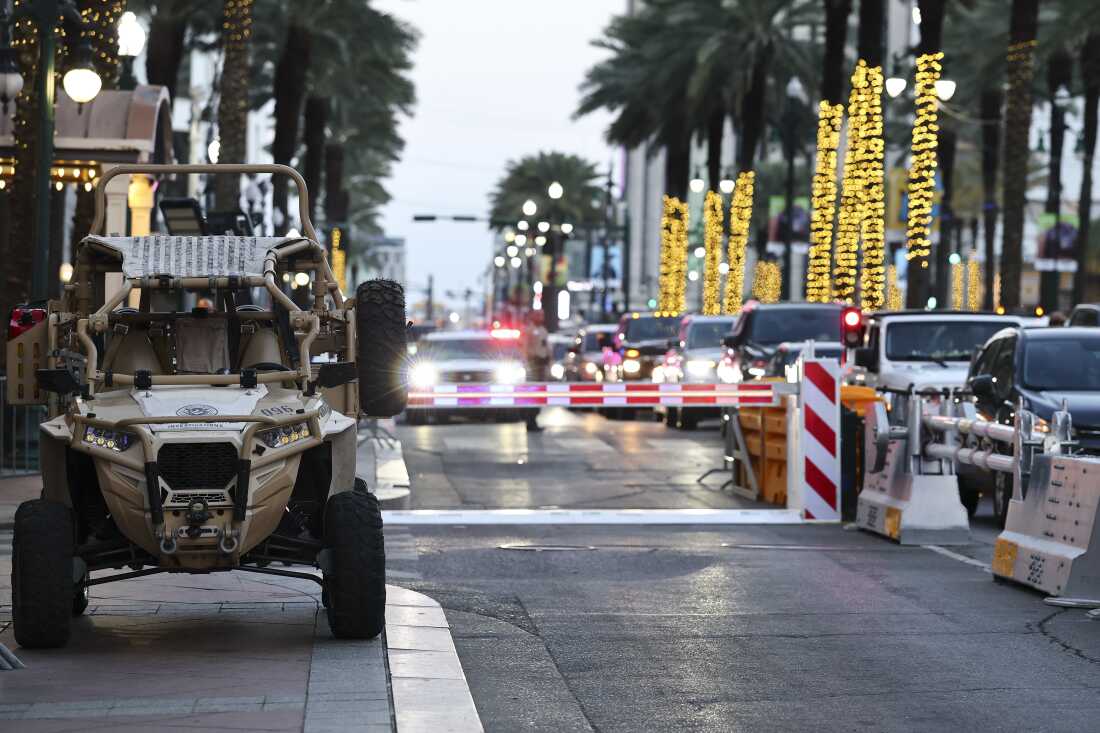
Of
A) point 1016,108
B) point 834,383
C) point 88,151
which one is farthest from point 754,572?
point 1016,108

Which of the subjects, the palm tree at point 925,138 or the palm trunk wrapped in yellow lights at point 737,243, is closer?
the palm tree at point 925,138

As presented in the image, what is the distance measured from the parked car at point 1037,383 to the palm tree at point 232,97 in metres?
22.0

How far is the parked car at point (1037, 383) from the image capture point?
16.8m

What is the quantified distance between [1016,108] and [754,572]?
1148 inches

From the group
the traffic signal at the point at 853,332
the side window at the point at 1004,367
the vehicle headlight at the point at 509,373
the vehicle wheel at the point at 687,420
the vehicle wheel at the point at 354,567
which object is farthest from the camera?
the vehicle wheel at the point at 687,420

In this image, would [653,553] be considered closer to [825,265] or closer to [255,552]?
[255,552]

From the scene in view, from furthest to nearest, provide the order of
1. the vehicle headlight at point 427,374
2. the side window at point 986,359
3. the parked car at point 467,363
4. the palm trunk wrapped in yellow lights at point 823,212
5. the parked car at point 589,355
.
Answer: the palm trunk wrapped in yellow lights at point 823,212
the parked car at point 589,355
the parked car at point 467,363
the vehicle headlight at point 427,374
the side window at point 986,359

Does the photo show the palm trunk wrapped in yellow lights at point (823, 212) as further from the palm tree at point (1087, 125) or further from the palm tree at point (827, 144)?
the palm tree at point (1087, 125)

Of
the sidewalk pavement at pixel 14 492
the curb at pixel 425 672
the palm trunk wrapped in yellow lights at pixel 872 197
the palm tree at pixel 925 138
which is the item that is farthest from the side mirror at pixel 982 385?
the palm trunk wrapped in yellow lights at pixel 872 197

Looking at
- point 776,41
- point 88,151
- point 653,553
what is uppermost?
point 776,41

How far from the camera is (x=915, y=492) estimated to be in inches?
629

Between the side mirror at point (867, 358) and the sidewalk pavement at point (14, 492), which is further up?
the side mirror at point (867, 358)

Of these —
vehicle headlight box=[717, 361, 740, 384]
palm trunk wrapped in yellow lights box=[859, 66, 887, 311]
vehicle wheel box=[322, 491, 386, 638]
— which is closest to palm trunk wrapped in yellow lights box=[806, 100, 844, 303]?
palm trunk wrapped in yellow lights box=[859, 66, 887, 311]

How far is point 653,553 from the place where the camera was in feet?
49.4
